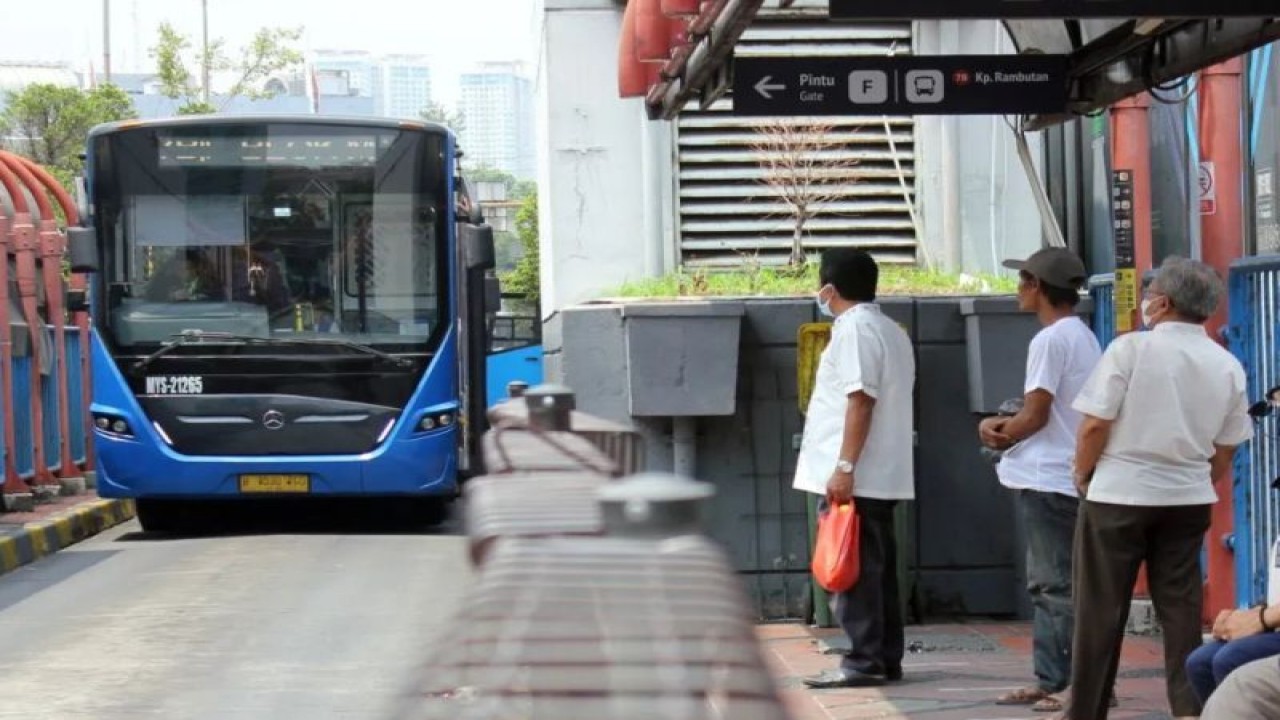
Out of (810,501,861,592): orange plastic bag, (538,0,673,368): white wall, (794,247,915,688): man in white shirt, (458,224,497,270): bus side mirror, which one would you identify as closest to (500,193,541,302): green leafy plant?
(458,224,497,270): bus side mirror

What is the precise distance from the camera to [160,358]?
14.2 meters

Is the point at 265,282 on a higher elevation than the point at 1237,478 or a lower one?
higher

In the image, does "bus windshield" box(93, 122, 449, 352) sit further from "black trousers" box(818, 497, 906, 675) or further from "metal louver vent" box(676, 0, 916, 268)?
"black trousers" box(818, 497, 906, 675)

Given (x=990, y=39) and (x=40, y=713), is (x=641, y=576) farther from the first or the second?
(x=990, y=39)

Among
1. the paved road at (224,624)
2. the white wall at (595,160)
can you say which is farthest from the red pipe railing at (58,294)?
the white wall at (595,160)

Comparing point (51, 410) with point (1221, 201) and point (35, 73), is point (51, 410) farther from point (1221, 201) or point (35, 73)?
point (35, 73)

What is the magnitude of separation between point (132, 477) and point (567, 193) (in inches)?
152

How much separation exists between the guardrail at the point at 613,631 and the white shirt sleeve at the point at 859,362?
5546mm

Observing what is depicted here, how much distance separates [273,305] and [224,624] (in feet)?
15.5

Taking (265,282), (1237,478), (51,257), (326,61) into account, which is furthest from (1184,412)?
(326,61)

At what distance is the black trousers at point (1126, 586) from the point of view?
6246mm

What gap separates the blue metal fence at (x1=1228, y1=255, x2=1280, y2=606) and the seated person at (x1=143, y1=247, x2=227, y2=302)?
8473 mm

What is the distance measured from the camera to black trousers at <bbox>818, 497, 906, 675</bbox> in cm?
791

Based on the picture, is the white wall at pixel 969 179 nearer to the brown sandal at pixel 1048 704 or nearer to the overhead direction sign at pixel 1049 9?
the brown sandal at pixel 1048 704
